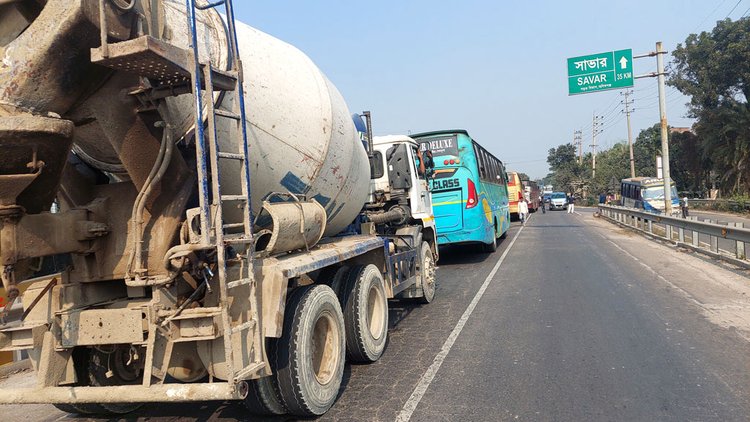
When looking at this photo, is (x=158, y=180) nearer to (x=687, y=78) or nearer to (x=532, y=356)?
(x=532, y=356)

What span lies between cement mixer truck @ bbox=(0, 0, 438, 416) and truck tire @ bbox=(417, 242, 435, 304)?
3.53 meters

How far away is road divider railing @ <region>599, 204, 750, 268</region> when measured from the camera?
1043 cm

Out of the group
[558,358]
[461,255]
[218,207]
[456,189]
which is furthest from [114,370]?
[461,255]

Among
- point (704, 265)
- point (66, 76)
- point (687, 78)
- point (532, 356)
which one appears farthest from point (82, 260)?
point (687, 78)

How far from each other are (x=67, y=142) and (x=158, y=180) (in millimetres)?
568

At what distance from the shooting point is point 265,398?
149 inches

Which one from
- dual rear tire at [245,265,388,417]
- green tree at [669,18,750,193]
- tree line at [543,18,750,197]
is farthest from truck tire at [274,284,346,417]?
green tree at [669,18,750,193]

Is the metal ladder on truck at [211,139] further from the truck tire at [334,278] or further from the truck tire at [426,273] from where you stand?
the truck tire at [426,273]

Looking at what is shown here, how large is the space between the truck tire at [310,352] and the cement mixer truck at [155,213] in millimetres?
15

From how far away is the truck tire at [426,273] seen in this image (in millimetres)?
7871

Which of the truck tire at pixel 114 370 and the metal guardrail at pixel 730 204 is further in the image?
the metal guardrail at pixel 730 204

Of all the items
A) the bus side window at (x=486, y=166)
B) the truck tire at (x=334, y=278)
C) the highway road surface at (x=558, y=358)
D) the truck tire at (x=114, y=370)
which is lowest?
the highway road surface at (x=558, y=358)

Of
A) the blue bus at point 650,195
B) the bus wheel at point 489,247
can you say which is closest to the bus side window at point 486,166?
the bus wheel at point 489,247

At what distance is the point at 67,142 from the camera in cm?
295
